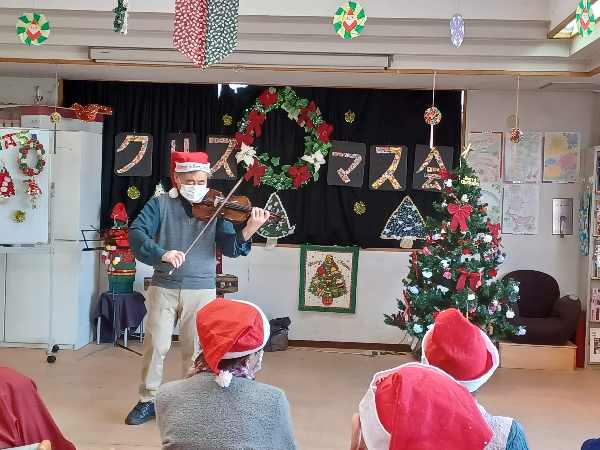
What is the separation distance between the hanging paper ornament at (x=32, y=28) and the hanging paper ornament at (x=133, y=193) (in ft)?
7.77

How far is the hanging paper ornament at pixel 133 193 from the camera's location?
7.25 metres

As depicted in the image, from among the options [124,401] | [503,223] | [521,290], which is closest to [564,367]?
[521,290]

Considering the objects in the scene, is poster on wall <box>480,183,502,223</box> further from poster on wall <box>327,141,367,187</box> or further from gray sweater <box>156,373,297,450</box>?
gray sweater <box>156,373,297,450</box>

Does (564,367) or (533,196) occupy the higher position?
(533,196)

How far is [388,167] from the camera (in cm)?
716

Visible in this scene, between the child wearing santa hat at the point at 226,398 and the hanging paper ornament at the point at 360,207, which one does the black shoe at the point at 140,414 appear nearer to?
the child wearing santa hat at the point at 226,398

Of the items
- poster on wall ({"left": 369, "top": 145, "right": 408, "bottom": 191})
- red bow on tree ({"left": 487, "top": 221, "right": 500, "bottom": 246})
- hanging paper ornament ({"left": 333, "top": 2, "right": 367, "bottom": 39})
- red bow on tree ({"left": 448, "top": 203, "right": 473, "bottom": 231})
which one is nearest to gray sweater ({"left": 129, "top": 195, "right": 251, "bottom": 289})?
hanging paper ornament ({"left": 333, "top": 2, "right": 367, "bottom": 39})

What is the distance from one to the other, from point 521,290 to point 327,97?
8.16 feet

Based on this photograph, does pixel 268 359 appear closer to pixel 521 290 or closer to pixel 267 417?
pixel 521 290

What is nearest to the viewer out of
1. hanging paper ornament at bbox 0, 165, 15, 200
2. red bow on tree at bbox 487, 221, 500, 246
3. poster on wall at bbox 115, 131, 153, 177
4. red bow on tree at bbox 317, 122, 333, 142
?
red bow on tree at bbox 487, 221, 500, 246

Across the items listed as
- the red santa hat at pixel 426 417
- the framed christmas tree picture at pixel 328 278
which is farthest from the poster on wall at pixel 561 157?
the red santa hat at pixel 426 417

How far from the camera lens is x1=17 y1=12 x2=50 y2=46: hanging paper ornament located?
502 centimetres

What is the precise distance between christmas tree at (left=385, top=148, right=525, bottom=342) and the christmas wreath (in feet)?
10.2

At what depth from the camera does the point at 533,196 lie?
7.05 metres
